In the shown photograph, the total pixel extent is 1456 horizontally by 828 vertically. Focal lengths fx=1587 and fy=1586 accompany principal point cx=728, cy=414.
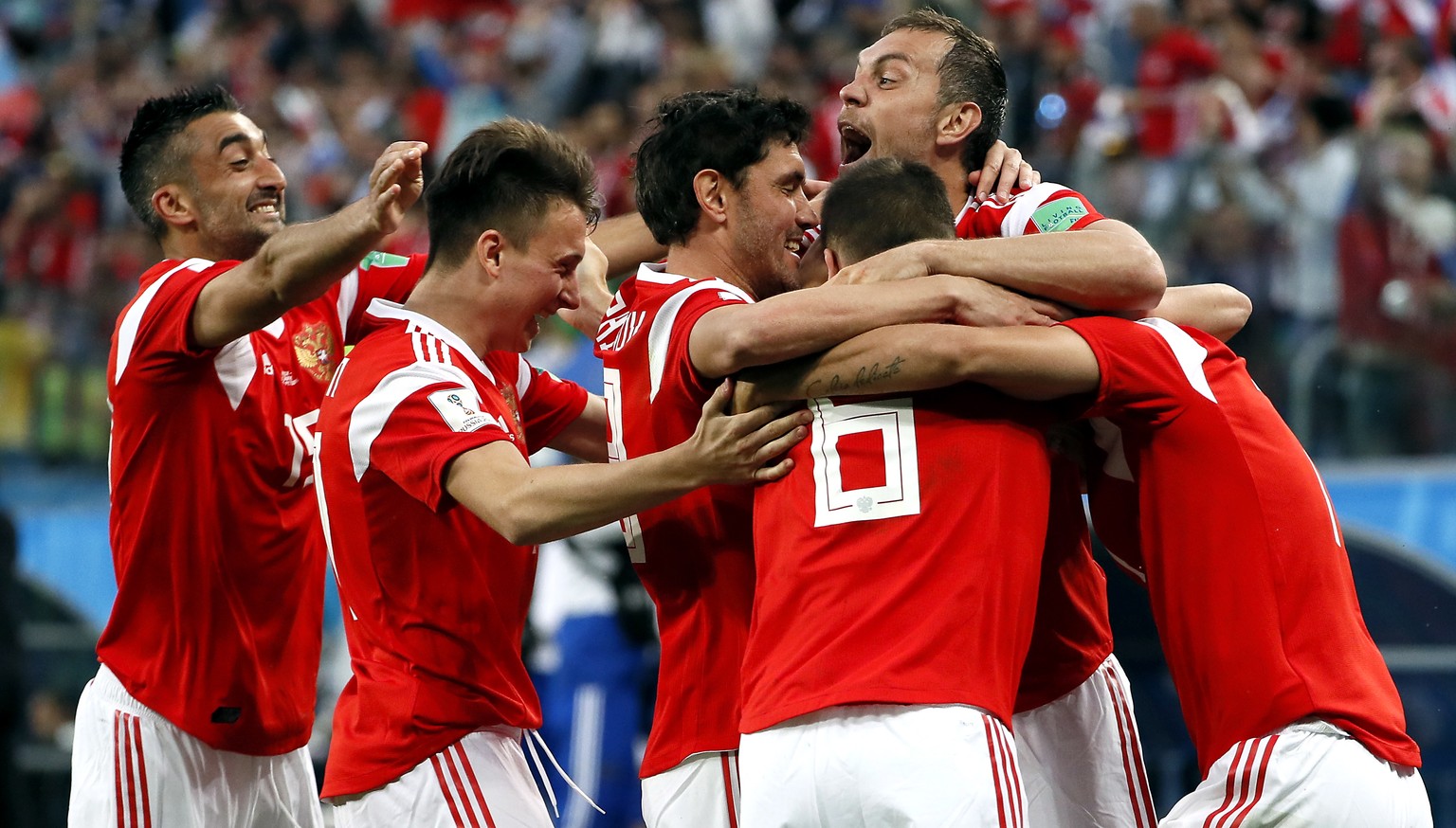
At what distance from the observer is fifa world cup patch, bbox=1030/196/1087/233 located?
14.6ft

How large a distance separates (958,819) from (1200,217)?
700cm

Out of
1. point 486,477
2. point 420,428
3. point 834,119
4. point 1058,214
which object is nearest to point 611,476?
point 486,477

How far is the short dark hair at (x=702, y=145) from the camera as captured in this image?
14.6 ft

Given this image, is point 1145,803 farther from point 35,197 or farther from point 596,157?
point 35,197

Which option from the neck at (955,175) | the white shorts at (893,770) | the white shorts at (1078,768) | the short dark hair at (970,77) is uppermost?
the short dark hair at (970,77)

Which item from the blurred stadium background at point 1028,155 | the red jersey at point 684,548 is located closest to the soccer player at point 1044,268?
the red jersey at point 684,548

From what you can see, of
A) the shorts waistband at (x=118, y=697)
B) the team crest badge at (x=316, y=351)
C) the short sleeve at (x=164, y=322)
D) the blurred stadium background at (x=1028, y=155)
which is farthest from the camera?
the blurred stadium background at (x=1028, y=155)

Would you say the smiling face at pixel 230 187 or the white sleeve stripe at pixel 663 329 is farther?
the smiling face at pixel 230 187

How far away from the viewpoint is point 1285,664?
12.4ft

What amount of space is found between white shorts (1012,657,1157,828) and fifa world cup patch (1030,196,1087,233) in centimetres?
132

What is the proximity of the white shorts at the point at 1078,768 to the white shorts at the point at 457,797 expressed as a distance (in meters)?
1.41

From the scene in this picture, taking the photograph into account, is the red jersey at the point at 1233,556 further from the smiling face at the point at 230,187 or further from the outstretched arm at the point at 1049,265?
the smiling face at the point at 230,187

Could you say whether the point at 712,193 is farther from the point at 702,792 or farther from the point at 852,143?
Result: the point at 702,792

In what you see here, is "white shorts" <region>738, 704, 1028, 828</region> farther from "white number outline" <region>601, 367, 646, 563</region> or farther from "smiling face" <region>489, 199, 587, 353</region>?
"smiling face" <region>489, 199, 587, 353</region>
